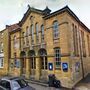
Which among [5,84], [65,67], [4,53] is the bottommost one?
[5,84]

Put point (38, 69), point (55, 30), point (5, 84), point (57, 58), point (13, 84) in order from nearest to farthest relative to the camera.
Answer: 1. point (13, 84)
2. point (5, 84)
3. point (57, 58)
4. point (55, 30)
5. point (38, 69)

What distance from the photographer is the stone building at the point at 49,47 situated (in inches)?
717

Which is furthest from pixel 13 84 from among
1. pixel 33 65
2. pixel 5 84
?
pixel 33 65

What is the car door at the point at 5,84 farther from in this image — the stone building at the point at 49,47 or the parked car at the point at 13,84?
the stone building at the point at 49,47

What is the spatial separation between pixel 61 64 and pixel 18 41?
419 inches

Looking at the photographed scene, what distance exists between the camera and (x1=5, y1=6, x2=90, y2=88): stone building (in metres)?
18.2

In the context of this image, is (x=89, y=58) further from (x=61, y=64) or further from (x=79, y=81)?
(x=61, y=64)

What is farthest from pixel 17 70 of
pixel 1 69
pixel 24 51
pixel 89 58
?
pixel 89 58

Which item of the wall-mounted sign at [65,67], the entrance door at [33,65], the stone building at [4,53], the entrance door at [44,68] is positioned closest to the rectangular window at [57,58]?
the wall-mounted sign at [65,67]

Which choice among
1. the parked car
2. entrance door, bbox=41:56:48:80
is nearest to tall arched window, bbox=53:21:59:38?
entrance door, bbox=41:56:48:80

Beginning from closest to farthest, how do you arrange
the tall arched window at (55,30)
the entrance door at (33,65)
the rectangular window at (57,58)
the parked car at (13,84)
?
the parked car at (13,84), the rectangular window at (57,58), the tall arched window at (55,30), the entrance door at (33,65)

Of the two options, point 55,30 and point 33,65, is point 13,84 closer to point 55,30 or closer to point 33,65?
point 55,30

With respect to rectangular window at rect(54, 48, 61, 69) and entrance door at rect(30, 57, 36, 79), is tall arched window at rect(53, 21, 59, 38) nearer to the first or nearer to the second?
rectangular window at rect(54, 48, 61, 69)

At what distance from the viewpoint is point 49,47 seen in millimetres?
20219
